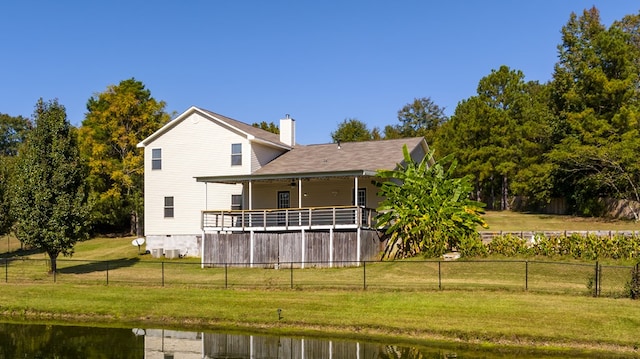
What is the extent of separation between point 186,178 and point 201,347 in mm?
24713

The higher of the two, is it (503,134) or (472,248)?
(503,134)

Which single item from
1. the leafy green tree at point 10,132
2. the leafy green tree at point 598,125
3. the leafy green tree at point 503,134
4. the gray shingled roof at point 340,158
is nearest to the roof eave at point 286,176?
the gray shingled roof at point 340,158

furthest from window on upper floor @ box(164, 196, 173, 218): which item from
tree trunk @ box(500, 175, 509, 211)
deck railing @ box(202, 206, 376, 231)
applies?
tree trunk @ box(500, 175, 509, 211)

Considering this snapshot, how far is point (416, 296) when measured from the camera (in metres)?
23.0

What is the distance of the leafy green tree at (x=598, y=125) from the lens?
4975 cm

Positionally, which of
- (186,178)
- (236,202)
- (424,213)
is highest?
(186,178)

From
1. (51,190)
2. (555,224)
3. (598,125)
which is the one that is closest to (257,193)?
(51,190)

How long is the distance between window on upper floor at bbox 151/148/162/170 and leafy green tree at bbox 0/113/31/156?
4063 inches

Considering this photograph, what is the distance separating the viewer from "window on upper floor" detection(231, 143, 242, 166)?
4053 centimetres

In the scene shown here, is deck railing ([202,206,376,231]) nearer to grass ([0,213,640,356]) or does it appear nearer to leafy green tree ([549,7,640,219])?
grass ([0,213,640,356])

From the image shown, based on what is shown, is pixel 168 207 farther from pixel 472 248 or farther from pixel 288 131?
pixel 472 248

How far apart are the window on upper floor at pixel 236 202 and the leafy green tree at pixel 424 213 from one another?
977 cm

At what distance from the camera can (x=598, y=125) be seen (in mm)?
52562

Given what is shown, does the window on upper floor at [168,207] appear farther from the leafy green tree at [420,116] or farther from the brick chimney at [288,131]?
the leafy green tree at [420,116]
